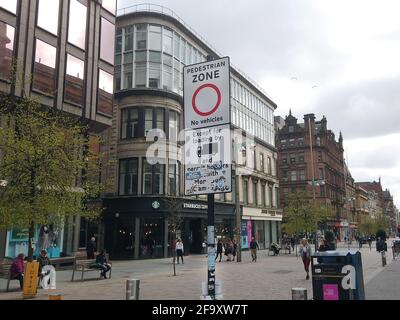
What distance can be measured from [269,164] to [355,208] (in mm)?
66647

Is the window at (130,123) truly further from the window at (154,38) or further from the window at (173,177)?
the window at (154,38)

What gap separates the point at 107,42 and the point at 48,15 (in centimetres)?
518

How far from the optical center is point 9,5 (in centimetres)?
2309

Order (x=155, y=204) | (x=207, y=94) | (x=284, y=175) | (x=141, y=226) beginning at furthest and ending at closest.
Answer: (x=284, y=175) < (x=141, y=226) < (x=155, y=204) < (x=207, y=94)

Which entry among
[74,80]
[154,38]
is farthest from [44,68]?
[154,38]

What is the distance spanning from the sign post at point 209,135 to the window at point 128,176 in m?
25.5

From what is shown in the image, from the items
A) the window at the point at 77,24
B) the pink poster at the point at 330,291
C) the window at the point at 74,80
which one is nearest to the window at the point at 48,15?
the window at the point at 77,24

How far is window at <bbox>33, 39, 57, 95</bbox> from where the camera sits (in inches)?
948

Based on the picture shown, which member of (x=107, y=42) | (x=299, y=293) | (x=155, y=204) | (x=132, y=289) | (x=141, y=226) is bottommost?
(x=132, y=289)

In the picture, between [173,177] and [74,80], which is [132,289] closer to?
[74,80]

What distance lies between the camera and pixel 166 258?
3247cm

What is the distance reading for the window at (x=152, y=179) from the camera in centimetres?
3297

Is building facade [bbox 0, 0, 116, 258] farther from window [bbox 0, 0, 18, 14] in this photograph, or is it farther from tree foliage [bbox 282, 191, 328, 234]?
tree foliage [bbox 282, 191, 328, 234]

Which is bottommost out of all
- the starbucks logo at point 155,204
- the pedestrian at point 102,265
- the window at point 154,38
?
the pedestrian at point 102,265
